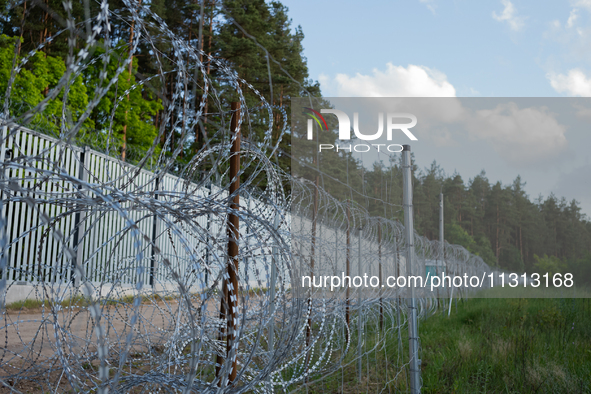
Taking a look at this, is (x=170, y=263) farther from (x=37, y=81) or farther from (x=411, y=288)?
(x=37, y=81)

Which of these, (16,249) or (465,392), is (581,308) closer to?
(465,392)

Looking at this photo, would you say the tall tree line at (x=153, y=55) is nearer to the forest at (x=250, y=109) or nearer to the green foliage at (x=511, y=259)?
the forest at (x=250, y=109)

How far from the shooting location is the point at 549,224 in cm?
3597

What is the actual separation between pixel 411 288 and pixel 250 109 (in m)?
1.53

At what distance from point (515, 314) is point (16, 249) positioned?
8655 mm

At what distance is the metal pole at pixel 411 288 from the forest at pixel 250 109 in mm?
682

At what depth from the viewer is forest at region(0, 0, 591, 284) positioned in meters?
4.87

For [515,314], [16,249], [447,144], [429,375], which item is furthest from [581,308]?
[447,144]

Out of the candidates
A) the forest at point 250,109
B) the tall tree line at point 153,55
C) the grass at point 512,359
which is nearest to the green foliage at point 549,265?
the forest at point 250,109

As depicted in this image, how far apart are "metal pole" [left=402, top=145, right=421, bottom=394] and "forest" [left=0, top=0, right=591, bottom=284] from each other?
682 mm

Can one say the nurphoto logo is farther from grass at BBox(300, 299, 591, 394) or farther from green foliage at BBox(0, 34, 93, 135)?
green foliage at BBox(0, 34, 93, 135)

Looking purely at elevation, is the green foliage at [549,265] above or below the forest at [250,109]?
below

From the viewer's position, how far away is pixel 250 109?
2.84 m

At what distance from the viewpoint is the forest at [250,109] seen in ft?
16.0
